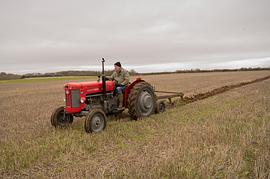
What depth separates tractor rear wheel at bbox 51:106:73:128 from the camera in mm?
7359

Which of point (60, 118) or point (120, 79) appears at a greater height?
point (120, 79)

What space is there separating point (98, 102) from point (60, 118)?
1203mm

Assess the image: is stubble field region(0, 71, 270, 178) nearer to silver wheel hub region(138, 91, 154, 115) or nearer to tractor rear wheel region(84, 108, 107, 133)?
tractor rear wheel region(84, 108, 107, 133)

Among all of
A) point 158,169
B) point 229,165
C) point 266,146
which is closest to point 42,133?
point 158,169

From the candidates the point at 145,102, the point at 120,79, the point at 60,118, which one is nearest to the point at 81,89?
the point at 60,118

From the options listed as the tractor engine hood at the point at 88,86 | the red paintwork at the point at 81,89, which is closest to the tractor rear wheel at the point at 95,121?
the red paintwork at the point at 81,89

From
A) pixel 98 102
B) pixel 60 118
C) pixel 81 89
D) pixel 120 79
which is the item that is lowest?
pixel 60 118

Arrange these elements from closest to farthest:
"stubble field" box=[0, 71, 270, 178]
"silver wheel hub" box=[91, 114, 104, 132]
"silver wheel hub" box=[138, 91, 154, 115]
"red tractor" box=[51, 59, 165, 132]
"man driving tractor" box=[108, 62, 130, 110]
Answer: "stubble field" box=[0, 71, 270, 178] < "silver wheel hub" box=[91, 114, 104, 132] < "red tractor" box=[51, 59, 165, 132] < "man driving tractor" box=[108, 62, 130, 110] < "silver wheel hub" box=[138, 91, 154, 115]

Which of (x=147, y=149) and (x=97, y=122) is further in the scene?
(x=97, y=122)

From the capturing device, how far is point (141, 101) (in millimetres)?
8227

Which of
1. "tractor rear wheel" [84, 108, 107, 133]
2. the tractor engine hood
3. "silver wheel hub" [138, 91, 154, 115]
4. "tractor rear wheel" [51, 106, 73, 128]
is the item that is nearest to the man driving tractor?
the tractor engine hood

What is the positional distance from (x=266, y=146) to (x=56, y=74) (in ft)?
267

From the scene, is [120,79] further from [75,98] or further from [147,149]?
[147,149]

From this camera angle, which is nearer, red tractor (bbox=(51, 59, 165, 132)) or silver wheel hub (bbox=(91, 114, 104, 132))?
silver wheel hub (bbox=(91, 114, 104, 132))
